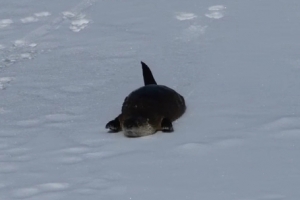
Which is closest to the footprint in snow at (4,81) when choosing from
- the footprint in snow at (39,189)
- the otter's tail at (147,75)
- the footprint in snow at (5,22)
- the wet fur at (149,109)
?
the otter's tail at (147,75)

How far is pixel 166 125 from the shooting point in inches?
238

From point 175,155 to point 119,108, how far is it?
1534 millimetres

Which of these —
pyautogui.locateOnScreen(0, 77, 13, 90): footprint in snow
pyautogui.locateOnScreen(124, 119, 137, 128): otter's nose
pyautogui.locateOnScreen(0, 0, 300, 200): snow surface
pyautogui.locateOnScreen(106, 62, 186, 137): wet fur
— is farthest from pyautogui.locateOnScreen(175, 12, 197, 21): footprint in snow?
pyautogui.locateOnScreen(124, 119, 137, 128): otter's nose

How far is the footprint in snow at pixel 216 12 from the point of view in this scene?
377 inches

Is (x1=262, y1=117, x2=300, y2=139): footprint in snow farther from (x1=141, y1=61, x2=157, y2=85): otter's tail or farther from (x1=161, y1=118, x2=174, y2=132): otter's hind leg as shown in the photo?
(x1=141, y1=61, x2=157, y2=85): otter's tail

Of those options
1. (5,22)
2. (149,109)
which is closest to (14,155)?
(149,109)

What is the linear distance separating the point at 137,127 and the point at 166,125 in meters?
0.23

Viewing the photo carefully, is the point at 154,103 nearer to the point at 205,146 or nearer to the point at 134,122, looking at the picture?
the point at 134,122

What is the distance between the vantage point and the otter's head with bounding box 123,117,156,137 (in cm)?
596

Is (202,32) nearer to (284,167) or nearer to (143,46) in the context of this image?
(143,46)

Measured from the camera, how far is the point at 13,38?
9.40 meters

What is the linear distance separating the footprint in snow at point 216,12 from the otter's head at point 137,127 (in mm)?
3787

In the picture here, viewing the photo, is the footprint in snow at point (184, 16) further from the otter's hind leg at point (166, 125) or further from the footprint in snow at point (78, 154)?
the footprint in snow at point (78, 154)

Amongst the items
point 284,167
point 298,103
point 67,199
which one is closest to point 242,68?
point 298,103
